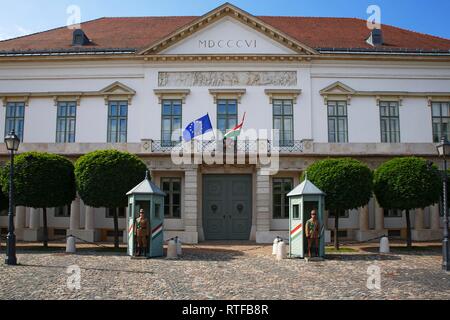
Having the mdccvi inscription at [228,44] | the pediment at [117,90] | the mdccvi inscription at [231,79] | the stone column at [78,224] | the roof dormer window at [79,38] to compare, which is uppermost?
the roof dormer window at [79,38]

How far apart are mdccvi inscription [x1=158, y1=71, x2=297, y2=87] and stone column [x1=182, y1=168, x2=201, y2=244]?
4918mm

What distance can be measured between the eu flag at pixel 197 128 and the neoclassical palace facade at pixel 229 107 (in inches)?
40.1

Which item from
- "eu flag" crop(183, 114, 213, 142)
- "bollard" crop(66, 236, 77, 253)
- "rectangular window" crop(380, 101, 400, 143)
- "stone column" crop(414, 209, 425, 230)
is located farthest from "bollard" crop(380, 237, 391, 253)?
"bollard" crop(66, 236, 77, 253)

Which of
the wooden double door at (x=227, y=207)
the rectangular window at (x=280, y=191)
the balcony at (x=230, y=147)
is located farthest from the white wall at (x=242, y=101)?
the wooden double door at (x=227, y=207)

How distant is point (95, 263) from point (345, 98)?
51.6 feet

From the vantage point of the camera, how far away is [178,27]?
87.6 ft

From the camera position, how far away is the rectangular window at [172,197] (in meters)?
22.9

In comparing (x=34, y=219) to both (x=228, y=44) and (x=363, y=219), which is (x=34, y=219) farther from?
(x=363, y=219)

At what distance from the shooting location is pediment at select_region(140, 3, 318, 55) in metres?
23.3

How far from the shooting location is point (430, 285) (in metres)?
10.5

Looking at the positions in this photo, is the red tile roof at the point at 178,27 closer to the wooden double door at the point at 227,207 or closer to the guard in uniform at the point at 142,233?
the wooden double door at the point at 227,207

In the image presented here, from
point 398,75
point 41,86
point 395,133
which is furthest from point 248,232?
point 41,86

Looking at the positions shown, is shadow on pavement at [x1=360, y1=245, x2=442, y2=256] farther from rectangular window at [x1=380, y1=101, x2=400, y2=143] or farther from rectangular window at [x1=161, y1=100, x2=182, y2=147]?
rectangular window at [x1=161, y1=100, x2=182, y2=147]

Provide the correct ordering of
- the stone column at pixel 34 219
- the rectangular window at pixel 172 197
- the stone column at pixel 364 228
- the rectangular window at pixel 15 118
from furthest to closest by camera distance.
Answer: the rectangular window at pixel 15 118 → the rectangular window at pixel 172 197 → the stone column at pixel 34 219 → the stone column at pixel 364 228
